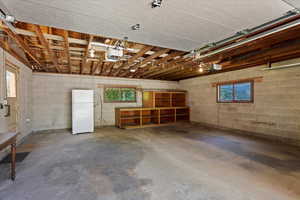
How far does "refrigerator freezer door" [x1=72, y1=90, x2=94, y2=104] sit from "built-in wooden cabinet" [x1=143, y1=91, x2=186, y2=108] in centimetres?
283

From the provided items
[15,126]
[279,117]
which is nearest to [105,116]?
[15,126]

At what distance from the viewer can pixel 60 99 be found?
238 inches

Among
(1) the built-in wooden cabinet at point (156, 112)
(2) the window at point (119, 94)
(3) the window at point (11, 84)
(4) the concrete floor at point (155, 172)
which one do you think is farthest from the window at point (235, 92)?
(3) the window at point (11, 84)

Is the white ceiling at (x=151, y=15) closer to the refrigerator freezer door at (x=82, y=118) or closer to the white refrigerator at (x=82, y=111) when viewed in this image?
the white refrigerator at (x=82, y=111)

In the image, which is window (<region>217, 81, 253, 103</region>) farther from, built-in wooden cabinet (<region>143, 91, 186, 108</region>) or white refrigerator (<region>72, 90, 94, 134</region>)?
white refrigerator (<region>72, 90, 94, 134</region>)

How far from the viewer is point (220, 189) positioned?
2.04 meters

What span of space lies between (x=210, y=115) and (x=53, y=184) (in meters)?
6.02

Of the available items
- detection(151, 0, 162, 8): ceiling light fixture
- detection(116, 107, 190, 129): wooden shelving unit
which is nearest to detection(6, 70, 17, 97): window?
detection(116, 107, 190, 129): wooden shelving unit

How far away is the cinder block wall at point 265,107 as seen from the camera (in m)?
4.12

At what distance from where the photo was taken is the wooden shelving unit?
6648 mm

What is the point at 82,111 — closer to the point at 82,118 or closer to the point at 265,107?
the point at 82,118

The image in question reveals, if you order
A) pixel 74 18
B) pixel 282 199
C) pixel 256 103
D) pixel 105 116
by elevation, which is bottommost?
pixel 282 199

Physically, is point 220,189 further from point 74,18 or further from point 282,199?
point 74,18

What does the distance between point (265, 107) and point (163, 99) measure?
4.33 m
